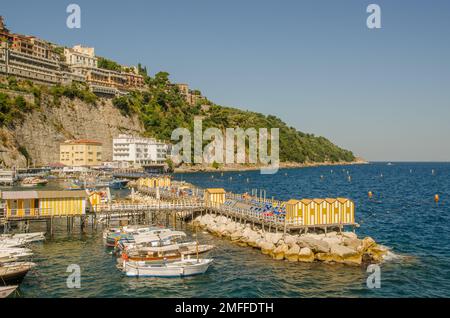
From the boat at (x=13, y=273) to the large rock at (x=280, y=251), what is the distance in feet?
61.0

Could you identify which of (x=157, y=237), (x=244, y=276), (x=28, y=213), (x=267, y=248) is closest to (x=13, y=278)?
(x=157, y=237)

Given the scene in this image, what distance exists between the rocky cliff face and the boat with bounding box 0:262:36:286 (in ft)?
361

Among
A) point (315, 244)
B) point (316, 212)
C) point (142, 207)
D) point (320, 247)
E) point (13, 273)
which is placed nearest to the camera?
point (13, 273)

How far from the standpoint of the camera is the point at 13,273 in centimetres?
2914

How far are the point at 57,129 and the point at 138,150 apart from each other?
30729 mm

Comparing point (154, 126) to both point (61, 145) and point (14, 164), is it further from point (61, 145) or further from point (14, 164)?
point (14, 164)

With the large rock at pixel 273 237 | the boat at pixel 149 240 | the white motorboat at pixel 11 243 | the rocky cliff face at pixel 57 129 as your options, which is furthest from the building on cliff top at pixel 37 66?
the large rock at pixel 273 237

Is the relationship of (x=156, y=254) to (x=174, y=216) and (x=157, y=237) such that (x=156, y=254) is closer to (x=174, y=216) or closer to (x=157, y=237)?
(x=157, y=237)

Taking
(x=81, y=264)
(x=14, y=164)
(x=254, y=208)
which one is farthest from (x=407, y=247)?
(x=14, y=164)

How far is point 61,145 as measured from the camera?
15088cm

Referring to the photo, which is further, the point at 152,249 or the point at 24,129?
the point at 24,129

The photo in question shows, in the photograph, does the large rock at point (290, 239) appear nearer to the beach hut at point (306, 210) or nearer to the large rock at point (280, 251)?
the large rock at point (280, 251)

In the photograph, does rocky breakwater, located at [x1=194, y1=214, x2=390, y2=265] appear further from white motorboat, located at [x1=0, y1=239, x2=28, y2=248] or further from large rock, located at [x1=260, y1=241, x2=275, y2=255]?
white motorboat, located at [x1=0, y1=239, x2=28, y2=248]
